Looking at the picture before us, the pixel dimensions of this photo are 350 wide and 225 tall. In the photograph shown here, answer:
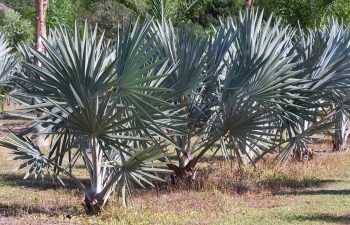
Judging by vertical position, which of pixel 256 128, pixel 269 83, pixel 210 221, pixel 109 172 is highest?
pixel 269 83

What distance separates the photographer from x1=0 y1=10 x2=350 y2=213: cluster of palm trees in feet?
26.5

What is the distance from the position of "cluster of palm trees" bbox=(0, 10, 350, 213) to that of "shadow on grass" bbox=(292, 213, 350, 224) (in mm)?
1193

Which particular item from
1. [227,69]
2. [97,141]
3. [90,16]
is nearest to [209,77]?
[227,69]

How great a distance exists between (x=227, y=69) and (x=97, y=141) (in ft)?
10.4

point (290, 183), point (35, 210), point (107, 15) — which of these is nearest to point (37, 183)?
point (35, 210)

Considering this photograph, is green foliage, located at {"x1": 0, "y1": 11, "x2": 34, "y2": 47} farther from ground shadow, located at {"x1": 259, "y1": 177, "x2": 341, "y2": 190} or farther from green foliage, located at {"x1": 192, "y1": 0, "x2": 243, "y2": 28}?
ground shadow, located at {"x1": 259, "y1": 177, "x2": 341, "y2": 190}

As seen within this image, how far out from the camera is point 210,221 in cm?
895

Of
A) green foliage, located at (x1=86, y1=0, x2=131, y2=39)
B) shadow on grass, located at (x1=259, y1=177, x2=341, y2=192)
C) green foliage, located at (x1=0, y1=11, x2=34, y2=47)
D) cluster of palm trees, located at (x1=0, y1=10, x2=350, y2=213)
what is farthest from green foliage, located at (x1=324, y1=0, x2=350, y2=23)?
green foliage, located at (x1=86, y1=0, x2=131, y2=39)

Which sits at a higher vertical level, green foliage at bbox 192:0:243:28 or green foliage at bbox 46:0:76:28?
green foliage at bbox 192:0:243:28

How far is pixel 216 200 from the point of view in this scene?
1047cm

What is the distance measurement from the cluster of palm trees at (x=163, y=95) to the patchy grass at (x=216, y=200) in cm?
40

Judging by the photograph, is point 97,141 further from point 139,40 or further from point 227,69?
point 227,69

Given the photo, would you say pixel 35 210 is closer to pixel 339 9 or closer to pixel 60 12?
pixel 339 9

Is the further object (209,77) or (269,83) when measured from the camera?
(209,77)
